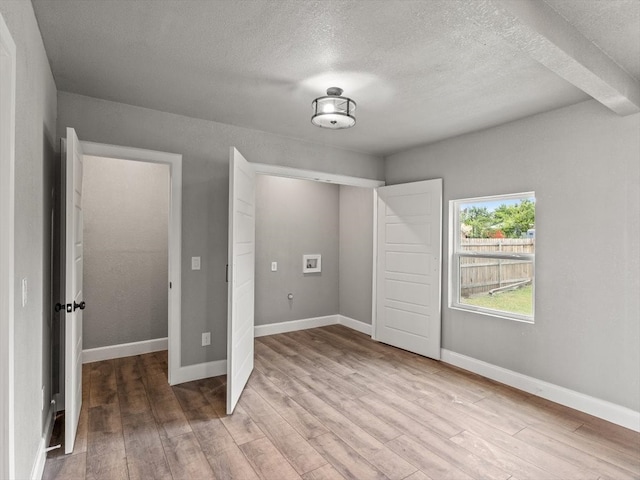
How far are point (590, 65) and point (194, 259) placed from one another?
3.37 meters

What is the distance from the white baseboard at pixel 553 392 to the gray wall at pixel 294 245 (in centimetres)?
225

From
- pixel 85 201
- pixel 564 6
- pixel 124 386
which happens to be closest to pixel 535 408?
pixel 564 6

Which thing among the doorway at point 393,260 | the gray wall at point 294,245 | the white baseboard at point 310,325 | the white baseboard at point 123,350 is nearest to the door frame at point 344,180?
the doorway at point 393,260

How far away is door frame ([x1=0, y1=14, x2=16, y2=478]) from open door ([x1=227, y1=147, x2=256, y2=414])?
1.54m

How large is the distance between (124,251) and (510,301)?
168 inches

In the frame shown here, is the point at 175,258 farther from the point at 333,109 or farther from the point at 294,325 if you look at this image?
the point at 294,325

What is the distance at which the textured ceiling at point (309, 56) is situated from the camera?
1842 millimetres

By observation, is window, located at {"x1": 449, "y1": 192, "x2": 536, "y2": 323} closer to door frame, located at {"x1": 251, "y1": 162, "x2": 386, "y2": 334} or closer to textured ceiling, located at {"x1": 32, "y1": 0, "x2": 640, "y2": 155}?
textured ceiling, located at {"x1": 32, "y1": 0, "x2": 640, "y2": 155}

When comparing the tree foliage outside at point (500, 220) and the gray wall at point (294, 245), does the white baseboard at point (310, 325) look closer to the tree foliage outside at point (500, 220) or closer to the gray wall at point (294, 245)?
the gray wall at point (294, 245)

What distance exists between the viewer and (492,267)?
3.72 metres

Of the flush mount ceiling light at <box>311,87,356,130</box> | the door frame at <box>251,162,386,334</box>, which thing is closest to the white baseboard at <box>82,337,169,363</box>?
the door frame at <box>251,162,386,334</box>

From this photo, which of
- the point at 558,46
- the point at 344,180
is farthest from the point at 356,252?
the point at 558,46

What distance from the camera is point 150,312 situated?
4320mm

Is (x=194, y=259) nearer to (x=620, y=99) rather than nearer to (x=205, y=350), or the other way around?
(x=205, y=350)
